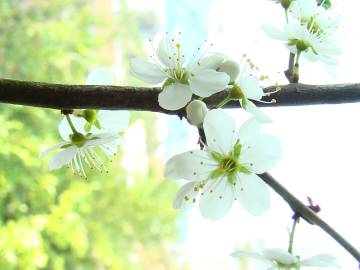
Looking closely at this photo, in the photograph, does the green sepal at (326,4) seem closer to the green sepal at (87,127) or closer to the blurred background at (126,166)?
the green sepal at (87,127)

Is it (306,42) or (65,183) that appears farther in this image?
(65,183)

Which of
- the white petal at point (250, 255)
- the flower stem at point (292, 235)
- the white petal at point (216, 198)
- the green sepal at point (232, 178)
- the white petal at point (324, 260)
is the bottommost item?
the white petal at point (324, 260)

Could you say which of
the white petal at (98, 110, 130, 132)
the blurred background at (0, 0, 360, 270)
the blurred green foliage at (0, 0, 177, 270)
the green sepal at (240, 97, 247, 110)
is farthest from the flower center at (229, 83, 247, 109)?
the blurred green foliage at (0, 0, 177, 270)

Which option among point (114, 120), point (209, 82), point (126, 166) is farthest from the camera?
point (126, 166)

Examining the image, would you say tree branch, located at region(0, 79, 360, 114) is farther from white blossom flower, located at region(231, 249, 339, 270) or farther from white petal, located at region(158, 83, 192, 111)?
white blossom flower, located at region(231, 249, 339, 270)

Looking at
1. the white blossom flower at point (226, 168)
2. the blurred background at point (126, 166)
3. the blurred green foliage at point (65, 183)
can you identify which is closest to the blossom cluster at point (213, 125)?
the white blossom flower at point (226, 168)

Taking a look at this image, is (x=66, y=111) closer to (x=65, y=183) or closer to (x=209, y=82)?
(x=209, y=82)

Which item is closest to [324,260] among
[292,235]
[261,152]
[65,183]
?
[292,235]
